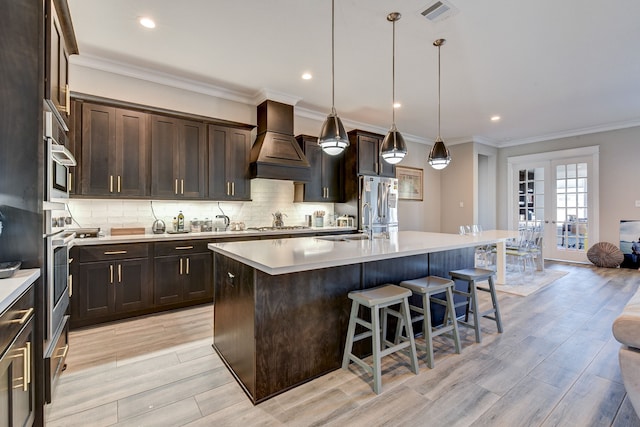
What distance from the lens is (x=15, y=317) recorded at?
128 centimetres

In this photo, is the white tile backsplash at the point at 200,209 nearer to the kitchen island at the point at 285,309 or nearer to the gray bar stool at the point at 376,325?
the kitchen island at the point at 285,309

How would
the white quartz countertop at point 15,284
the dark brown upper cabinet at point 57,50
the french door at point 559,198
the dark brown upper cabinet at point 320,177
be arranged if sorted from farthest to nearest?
the french door at point 559,198 < the dark brown upper cabinet at point 320,177 < the dark brown upper cabinet at point 57,50 < the white quartz countertop at point 15,284

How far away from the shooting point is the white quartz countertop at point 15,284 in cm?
113

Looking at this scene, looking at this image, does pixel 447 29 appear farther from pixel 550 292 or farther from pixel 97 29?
pixel 550 292

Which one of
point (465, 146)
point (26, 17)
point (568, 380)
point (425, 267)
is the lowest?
point (568, 380)

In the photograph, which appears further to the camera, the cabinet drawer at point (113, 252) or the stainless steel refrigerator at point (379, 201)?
the stainless steel refrigerator at point (379, 201)

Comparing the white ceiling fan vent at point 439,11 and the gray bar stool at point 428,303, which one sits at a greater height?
the white ceiling fan vent at point 439,11

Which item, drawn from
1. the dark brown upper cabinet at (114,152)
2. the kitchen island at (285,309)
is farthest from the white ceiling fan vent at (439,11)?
the dark brown upper cabinet at (114,152)

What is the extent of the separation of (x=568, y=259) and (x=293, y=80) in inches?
271

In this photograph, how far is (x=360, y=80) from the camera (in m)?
4.03

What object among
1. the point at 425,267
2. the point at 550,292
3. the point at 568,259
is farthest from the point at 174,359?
the point at 568,259

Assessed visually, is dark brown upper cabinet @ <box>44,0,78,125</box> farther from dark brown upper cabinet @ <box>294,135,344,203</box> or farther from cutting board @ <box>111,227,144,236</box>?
dark brown upper cabinet @ <box>294,135,344,203</box>

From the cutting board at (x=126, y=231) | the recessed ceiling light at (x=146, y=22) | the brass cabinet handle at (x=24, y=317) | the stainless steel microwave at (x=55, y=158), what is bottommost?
the brass cabinet handle at (x=24, y=317)

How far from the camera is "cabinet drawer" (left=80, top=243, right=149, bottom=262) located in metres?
3.00
